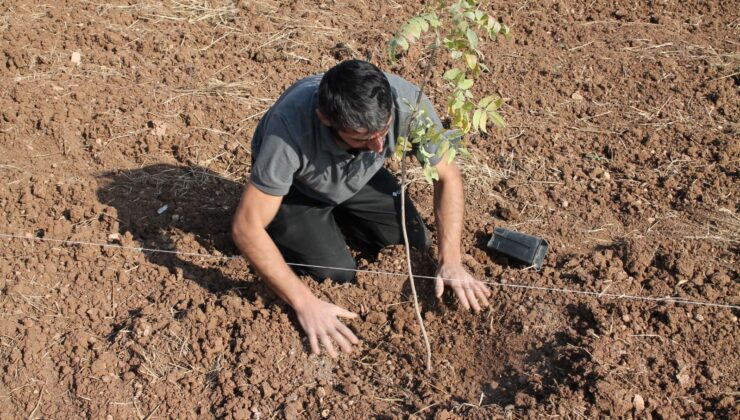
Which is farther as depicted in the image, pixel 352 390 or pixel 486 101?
pixel 352 390

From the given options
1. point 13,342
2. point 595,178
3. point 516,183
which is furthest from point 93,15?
point 595,178

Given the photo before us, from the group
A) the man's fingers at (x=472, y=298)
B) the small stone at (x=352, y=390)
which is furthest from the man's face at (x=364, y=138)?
the small stone at (x=352, y=390)

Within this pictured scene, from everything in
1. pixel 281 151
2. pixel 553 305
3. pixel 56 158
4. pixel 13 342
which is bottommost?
pixel 13 342

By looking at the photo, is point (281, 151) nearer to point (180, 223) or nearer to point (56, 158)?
point (180, 223)

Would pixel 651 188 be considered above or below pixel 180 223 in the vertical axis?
above

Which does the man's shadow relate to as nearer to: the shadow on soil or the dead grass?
the shadow on soil

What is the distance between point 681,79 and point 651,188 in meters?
1.17

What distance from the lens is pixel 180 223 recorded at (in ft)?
13.4

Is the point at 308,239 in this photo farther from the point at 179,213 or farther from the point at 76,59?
the point at 76,59

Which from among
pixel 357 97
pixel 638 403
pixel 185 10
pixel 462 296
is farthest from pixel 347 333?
pixel 185 10

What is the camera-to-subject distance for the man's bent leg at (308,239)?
3.76 meters

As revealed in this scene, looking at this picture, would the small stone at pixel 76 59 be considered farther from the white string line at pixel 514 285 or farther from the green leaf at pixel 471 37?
the green leaf at pixel 471 37

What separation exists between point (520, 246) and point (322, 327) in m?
1.07

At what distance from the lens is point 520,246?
3.69m
